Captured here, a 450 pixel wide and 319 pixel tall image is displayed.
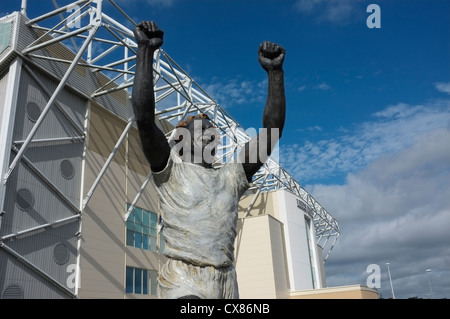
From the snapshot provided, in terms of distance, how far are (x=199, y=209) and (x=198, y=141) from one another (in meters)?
0.45

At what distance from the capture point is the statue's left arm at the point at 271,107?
2.20m

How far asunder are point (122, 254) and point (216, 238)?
48.2 ft

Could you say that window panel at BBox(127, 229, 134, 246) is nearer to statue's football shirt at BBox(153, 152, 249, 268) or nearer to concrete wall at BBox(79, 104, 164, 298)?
concrete wall at BBox(79, 104, 164, 298)

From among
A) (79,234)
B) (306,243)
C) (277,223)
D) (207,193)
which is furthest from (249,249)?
(207,193)

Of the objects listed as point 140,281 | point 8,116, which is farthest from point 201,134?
point 140,281

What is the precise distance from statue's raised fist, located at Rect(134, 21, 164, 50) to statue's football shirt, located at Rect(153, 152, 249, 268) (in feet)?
2.03

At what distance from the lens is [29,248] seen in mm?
11938

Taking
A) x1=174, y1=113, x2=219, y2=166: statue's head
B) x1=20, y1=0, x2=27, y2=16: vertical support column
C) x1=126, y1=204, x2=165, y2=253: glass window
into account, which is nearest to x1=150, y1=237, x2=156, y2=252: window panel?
x1=126, y1=204, x2=165, y2=253: glass window

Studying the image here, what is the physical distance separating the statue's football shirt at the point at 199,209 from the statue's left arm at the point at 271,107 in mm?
143

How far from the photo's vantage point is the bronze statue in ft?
6.57

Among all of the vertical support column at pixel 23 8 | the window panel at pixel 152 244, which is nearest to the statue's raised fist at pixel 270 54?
the vertical support column at pixel 23 8
